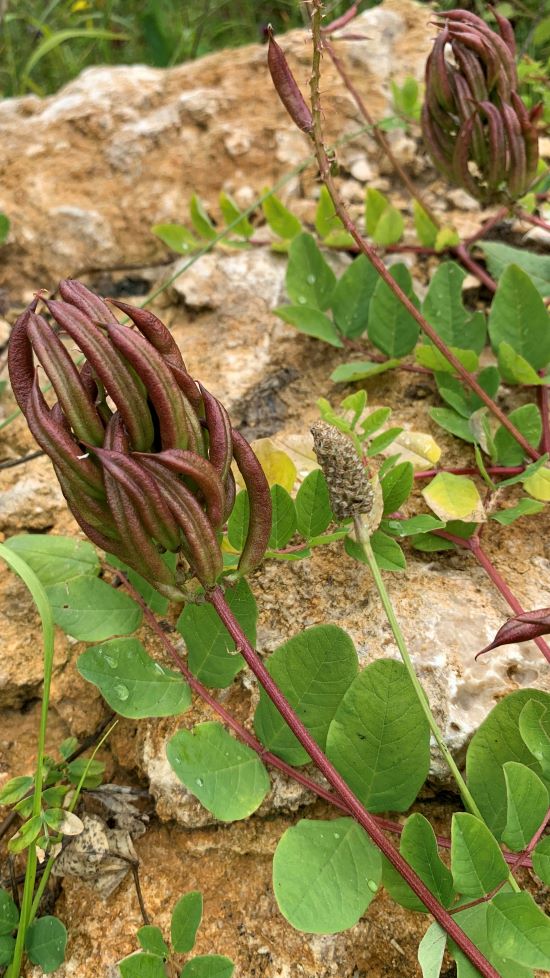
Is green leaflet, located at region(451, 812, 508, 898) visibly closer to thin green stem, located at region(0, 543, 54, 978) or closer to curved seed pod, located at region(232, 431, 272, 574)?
curved seed pod, located at region(232, 431, 272, 574)

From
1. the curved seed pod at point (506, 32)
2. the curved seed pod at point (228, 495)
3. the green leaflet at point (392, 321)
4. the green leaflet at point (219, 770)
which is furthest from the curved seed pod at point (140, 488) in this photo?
the curved seed pod at point (506, 32)

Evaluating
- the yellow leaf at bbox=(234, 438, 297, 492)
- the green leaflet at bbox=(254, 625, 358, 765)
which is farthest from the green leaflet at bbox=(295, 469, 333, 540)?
the green leaflet at bbox=(254, 625, 358, 765)

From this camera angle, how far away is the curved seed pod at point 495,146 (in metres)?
1.94

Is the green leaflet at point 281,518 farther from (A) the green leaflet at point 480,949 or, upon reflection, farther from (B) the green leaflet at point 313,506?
(A) the green leaflet at point 480,949

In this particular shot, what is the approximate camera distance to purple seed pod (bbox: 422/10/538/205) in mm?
1925

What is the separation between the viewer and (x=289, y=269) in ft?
7.07

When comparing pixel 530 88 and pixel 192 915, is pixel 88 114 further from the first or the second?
pixel 192 915

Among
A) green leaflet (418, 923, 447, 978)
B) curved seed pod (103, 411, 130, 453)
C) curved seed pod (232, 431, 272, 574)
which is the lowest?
green leaflet (418, 923, 447, 978)

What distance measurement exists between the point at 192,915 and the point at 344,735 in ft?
1.24

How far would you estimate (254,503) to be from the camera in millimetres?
1292

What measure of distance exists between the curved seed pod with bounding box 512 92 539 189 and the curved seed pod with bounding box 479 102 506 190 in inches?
2.0

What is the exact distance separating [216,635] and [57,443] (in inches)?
18.5

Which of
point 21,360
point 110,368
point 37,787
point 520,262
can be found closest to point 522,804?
point 37,787

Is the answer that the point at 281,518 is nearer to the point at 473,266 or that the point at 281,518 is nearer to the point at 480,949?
the point at 480,949
